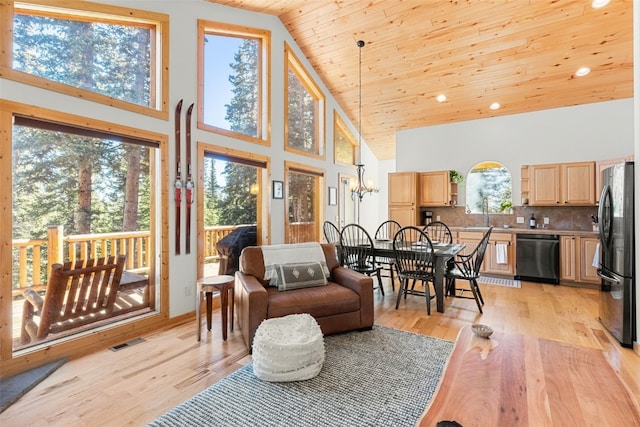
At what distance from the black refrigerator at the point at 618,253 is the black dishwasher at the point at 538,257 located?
6.38 feet

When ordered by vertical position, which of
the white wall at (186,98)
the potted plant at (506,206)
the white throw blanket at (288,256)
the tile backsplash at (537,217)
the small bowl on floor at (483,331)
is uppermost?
the white wall at (186,98)

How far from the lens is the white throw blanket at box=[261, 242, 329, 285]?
3098 millimetres

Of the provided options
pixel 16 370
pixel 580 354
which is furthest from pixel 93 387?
pixel 580 354

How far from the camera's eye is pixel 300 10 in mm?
4367

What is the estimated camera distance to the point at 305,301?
9.00 ft

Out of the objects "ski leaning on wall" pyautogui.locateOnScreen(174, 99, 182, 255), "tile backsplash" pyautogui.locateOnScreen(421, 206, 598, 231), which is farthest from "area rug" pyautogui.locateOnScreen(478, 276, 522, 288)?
"ski leaning on wall" pyautogui.locateOnScreen(174, 99, 182, 255)

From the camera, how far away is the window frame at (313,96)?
4.98 m

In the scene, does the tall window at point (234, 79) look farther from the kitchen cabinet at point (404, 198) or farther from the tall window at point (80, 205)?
the kitchen cabinet at point (404, 198)

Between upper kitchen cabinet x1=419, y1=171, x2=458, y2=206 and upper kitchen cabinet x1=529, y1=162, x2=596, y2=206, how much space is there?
135cm

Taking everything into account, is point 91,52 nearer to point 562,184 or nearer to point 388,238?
point 388,238

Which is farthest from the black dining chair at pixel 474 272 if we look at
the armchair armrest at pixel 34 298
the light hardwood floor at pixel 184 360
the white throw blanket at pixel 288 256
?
the armchair armrest at pixel 34 298

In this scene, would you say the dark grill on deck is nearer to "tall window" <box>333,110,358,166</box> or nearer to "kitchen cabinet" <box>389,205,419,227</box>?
"tall window" <box>333,110,358,166</box>

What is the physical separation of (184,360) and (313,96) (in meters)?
5.00

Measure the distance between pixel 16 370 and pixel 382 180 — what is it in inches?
338
